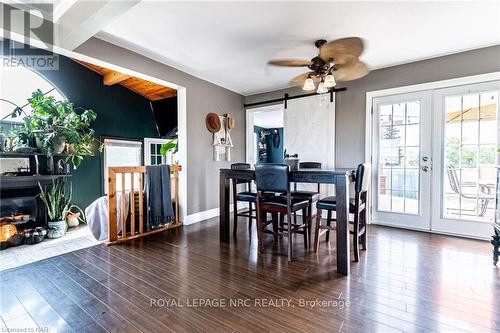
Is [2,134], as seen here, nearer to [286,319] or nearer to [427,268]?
[286,319]

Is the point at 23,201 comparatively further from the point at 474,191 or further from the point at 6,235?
the point at 474,191

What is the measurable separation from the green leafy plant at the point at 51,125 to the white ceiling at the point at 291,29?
1.57 meters

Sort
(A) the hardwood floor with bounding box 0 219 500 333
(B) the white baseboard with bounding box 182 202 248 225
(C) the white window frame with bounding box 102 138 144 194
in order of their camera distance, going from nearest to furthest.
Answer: (A) the hardwood floor with bounding box 0 219 500 333 < (B) the white baseboard with bounding box 182 202 248 225 < (C) the white window frame with bounding box 102 138 144 194

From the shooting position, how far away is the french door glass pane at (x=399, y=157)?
357cm

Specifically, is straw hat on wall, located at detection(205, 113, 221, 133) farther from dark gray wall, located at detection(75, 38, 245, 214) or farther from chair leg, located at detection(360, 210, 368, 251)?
chair leg, located at detection(360, 210, 368, 251)

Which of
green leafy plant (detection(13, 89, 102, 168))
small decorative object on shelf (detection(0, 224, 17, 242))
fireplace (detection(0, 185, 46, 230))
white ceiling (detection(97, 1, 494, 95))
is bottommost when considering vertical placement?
small decorative object on shelf (detection(0, 224, 17, 242))

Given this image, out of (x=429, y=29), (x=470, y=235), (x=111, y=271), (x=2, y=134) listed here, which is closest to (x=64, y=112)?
(x=2, y=134)

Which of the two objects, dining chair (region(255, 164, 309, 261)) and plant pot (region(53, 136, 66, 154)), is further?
plant pot (region(53, 136, 66, 154))

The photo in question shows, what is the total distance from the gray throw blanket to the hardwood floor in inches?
25.6

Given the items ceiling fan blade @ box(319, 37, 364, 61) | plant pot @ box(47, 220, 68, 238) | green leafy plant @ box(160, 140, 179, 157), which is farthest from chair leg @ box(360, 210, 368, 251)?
plant pot @ box(47, 220, 68, 238)

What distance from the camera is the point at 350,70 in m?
2.91

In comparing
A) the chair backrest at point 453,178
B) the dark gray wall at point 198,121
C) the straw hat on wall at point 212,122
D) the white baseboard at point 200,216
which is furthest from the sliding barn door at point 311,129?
the white baseboard at point 200,216

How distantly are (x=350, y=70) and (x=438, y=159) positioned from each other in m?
1.87

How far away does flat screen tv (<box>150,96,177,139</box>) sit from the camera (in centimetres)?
544
